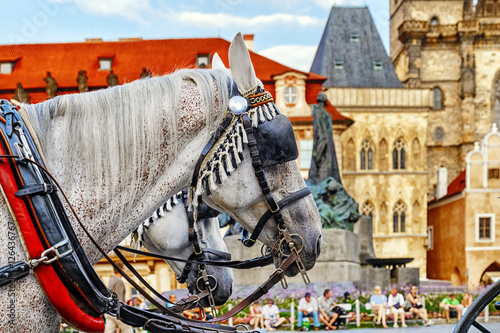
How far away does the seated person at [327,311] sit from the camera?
12391 mm

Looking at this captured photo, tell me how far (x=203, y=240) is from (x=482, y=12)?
178ft

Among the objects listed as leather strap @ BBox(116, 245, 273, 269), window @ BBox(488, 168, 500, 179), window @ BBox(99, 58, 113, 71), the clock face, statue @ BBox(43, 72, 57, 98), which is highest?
window @ BBox(99, 58, 113, 71)

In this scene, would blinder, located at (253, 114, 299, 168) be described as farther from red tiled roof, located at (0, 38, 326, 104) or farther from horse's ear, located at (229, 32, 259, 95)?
red tiled roof, located at (0, 38, 326, 104)

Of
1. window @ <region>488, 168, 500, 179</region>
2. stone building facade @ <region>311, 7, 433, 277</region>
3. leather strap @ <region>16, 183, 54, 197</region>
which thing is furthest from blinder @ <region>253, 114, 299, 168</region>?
stone building facade @ <region>311, 7, 433, 277</region>

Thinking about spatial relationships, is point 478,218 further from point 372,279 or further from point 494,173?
point 372,279

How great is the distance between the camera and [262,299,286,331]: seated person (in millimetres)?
12323

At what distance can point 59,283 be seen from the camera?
6.36ft

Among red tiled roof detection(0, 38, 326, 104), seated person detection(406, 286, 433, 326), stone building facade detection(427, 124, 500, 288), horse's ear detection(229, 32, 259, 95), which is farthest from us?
stone building facade detection(427, 124, 500, 288)

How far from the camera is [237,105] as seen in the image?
2.28 metres

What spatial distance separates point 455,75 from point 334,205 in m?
40.8

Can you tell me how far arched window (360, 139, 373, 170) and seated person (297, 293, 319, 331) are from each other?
33595mm

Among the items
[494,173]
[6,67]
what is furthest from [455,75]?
[6,67]

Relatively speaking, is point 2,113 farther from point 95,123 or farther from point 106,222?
point 106,222

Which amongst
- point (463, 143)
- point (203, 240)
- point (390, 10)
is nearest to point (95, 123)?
point (203, 240)
